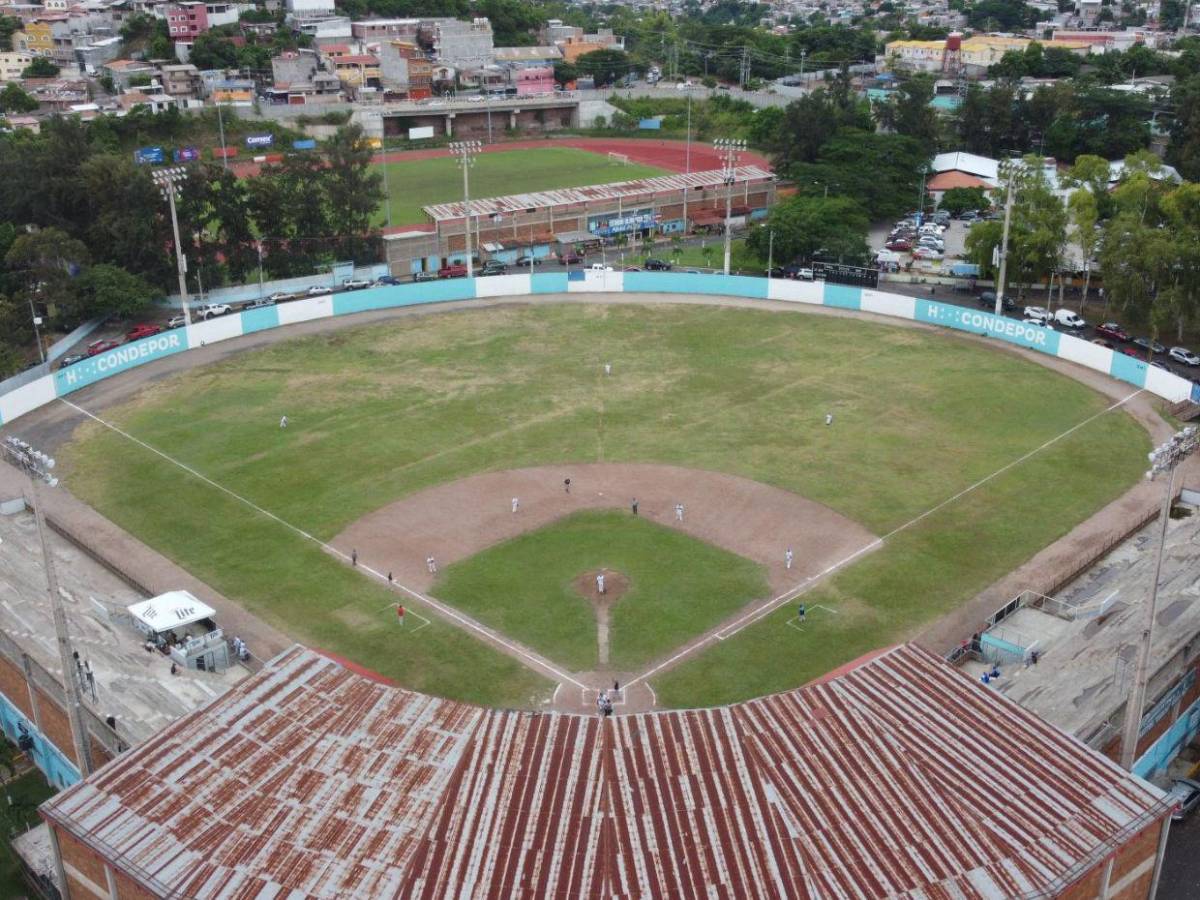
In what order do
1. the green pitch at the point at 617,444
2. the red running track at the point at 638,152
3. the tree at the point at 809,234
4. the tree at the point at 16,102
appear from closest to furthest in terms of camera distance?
the green pitch at the point at 617,444, the tree at the point at 809,234, the red running track at the point at 638,152, the tree at the point at 16,102

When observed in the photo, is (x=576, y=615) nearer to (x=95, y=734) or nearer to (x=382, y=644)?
(x=382, y=644)

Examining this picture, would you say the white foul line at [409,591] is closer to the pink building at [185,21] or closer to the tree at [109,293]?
the tree at [109,293]

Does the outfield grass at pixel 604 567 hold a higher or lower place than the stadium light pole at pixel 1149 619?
lower

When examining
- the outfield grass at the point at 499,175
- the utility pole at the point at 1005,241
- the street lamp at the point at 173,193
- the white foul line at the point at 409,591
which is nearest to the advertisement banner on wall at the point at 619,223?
the outfield grass at the point at 499,175

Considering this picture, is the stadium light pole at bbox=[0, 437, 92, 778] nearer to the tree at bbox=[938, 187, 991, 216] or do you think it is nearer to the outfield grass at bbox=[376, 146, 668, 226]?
the outfield grass at bbox=[376, 146, 668, 226]

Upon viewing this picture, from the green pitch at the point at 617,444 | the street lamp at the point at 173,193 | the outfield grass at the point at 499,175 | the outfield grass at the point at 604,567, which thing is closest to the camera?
the outfield grass at the point at 604,567

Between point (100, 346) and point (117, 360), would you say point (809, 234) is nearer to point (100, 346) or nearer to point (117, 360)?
point (117, 360)

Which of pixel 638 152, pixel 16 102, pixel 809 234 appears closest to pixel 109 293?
pixel 809 234
